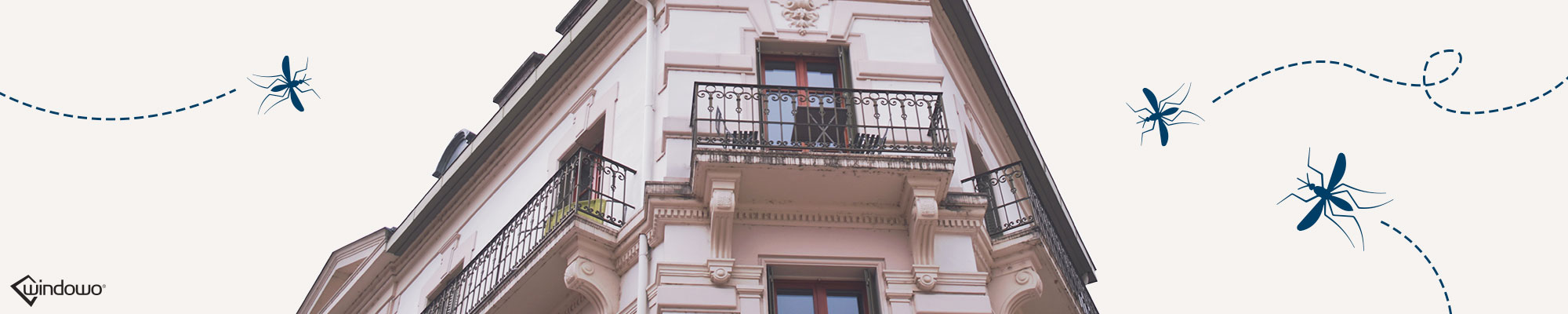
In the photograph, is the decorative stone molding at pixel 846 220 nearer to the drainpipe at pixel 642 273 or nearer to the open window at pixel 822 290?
the open window at pixel 822 290

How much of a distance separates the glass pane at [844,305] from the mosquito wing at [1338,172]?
3874 mm

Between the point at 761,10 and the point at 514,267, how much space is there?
3.71 meters

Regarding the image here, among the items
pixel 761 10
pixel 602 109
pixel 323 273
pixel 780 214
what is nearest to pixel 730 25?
pixel 761 10

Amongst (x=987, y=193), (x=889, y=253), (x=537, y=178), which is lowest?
(x=889, y=253)

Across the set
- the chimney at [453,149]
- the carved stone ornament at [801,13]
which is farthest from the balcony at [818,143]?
the chimney at [453,149]

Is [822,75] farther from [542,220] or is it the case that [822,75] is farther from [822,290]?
[542,220]

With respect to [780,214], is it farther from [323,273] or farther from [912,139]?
[323,273]

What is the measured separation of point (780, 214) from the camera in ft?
40.3

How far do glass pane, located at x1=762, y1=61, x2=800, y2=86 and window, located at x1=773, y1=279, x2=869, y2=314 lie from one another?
2.66m

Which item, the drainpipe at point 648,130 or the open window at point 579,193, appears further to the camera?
the open window at point 579,193

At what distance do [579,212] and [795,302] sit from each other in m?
2.10

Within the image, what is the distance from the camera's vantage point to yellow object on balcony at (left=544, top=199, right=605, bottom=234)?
12.6 meters

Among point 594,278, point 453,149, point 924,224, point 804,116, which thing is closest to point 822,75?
point 804,116

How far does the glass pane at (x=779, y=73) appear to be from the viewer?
1415 cm
